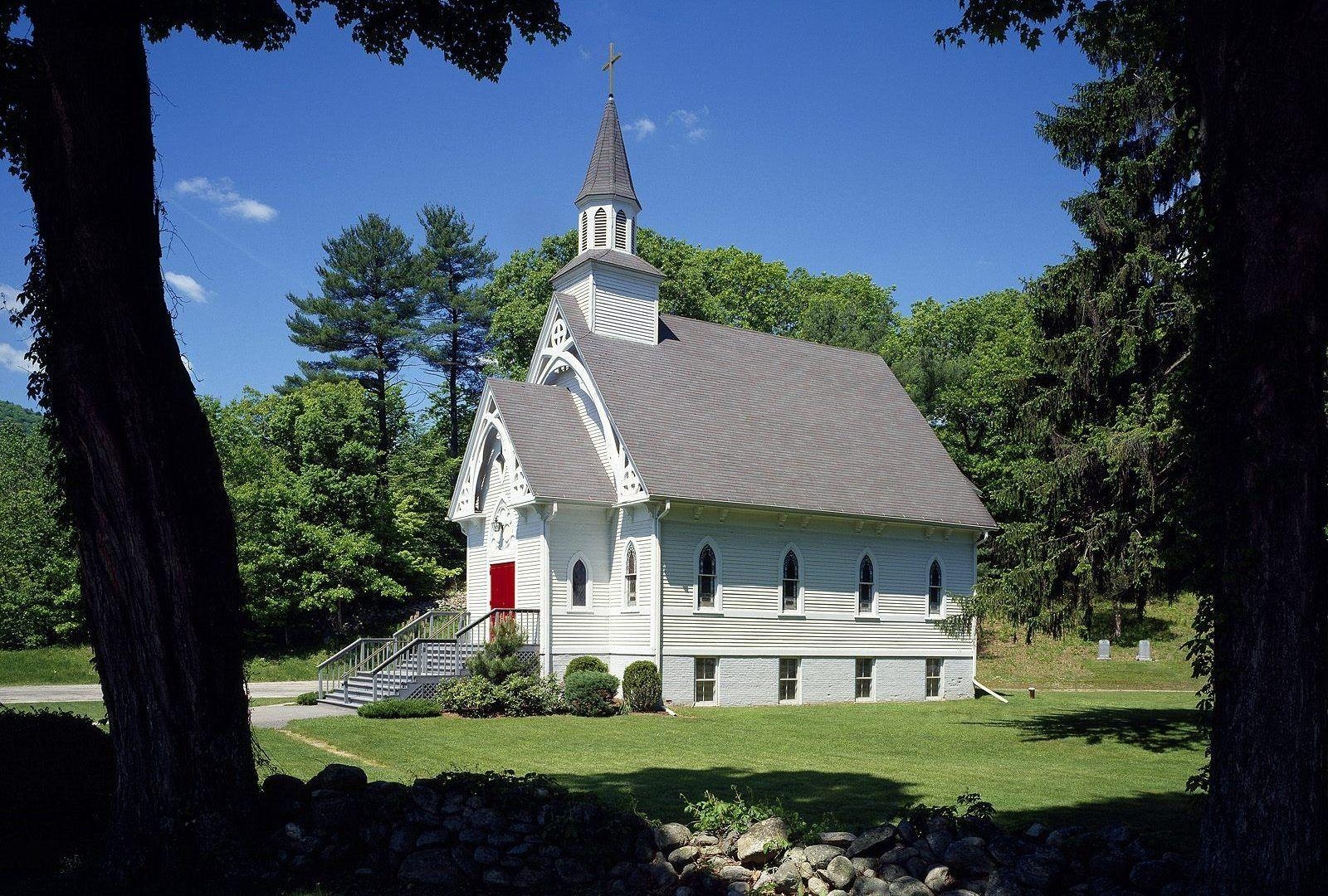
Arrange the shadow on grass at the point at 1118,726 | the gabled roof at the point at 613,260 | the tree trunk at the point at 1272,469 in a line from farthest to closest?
the gabled roof at the point at 613,260
the shadow on grass at the point at 1118,726
the tree trunk at the point at 1272,469

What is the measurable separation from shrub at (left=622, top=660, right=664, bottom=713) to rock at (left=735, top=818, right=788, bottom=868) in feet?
51.2

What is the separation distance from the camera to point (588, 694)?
2256cm

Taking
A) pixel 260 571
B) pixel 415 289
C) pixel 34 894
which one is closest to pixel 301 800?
pixel 34 894

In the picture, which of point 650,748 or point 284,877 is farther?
point 650,748

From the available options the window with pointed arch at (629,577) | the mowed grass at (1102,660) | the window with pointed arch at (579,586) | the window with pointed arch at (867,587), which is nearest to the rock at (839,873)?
the window with pointed arch at (629,577)

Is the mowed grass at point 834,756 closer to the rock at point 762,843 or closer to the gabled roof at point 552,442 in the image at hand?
the rock at point 762,843

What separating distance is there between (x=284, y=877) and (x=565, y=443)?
18523mm

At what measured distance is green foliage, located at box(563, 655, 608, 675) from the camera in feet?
77.7

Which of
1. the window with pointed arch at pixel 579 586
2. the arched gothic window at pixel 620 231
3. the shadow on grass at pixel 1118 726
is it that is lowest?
the shadow on grass at pixel 1118 726

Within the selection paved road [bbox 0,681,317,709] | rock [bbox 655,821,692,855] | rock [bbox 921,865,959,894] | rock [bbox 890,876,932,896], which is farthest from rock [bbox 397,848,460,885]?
paved road [bbox 0,681,317,709]

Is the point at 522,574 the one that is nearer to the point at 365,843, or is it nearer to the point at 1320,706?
Result: the point at 365,843

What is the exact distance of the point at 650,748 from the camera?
16.9 meters

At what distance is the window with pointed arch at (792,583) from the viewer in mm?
27016

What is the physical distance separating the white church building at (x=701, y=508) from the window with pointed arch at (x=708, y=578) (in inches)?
1.6
